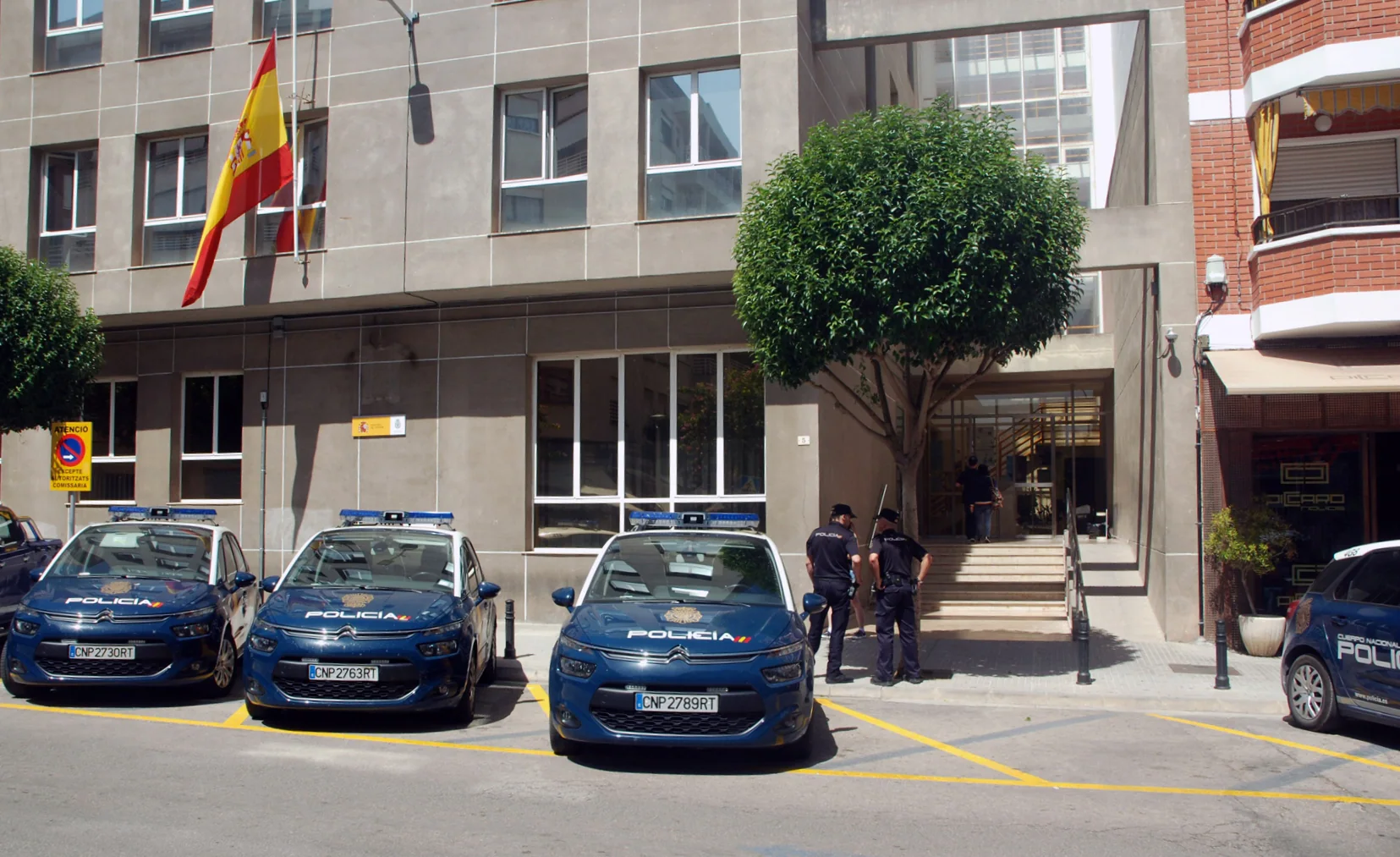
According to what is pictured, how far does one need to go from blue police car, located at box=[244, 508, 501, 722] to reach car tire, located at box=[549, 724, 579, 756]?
1.21 meters

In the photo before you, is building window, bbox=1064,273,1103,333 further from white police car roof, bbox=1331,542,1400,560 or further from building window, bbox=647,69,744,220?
white police car roof, bbox=1331,542,1400,560

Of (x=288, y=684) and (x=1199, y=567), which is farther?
(x=1199, y=567)

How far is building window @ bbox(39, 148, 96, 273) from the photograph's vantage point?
17.8 m

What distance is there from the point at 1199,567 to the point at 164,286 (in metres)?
14.9

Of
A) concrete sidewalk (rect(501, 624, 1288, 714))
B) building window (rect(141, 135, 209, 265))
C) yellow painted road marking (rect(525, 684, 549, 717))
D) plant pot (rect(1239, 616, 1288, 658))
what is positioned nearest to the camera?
yellow painted road marking (rect(525, 684, 549, 717))

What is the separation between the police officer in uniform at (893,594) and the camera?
10914 mm

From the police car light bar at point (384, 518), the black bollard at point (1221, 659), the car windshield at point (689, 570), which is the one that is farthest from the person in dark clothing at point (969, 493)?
the police car light bar at point (384, 518)

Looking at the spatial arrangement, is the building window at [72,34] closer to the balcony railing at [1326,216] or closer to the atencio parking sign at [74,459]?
the atencio parking sign at [74,459]

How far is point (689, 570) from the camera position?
8.86 meters

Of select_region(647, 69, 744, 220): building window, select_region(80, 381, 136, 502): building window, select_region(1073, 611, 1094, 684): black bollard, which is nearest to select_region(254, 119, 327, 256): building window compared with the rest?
select_region(80, 381, 136, 502): building window

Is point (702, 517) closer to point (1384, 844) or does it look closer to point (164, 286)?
point (1384, 844)

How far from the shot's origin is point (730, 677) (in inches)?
291

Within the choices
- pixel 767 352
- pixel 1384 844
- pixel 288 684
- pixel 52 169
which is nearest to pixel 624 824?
pixel 288 684

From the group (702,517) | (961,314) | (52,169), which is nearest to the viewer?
(702,517)
